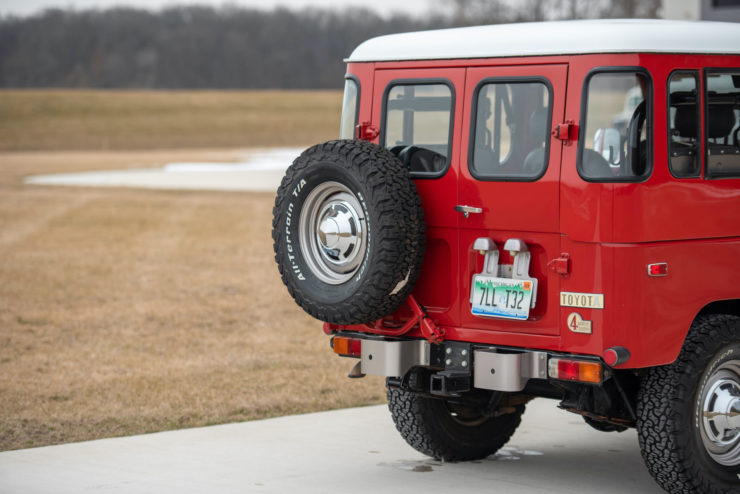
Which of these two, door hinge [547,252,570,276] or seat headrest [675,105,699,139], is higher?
seat headrest [675,105,699,139]

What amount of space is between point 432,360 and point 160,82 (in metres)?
117

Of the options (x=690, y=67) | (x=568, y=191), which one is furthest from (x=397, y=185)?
(x=690, y=67)

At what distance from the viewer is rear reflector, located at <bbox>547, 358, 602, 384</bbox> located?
5.48 meters

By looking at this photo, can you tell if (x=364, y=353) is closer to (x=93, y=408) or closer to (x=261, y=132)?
(x=93, y=408)

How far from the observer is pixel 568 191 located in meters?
5.57

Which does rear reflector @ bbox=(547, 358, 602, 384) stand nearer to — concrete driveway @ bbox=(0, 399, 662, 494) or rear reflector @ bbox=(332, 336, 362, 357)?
concrete driveway @ bbox=(0, 399, 662, 494)

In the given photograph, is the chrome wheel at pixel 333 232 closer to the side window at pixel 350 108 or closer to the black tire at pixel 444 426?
the side window at pixel 350 108

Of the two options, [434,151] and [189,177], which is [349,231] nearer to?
[434,151]

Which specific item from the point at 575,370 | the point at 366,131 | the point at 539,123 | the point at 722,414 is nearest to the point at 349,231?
the point at 366,131

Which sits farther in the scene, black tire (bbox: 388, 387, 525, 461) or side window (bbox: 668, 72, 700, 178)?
black tire (bbox: 388, 387, 525, 461)

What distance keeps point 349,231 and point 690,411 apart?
1921mm

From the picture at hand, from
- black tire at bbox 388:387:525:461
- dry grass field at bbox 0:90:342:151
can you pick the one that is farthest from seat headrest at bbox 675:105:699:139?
dry grass field at bbox 0:90:342:151

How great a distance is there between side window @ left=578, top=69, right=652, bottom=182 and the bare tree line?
112 m

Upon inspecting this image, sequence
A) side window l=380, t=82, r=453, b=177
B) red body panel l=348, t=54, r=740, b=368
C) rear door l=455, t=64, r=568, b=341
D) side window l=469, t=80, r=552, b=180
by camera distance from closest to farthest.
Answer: red body panel l=348, t=54, r=740, b=368 < rear door l=455, t=64, r=568, b=341 < side window l=469, t=80, r=552, b=180 < side window l=380, t=82, r=453, b=177
